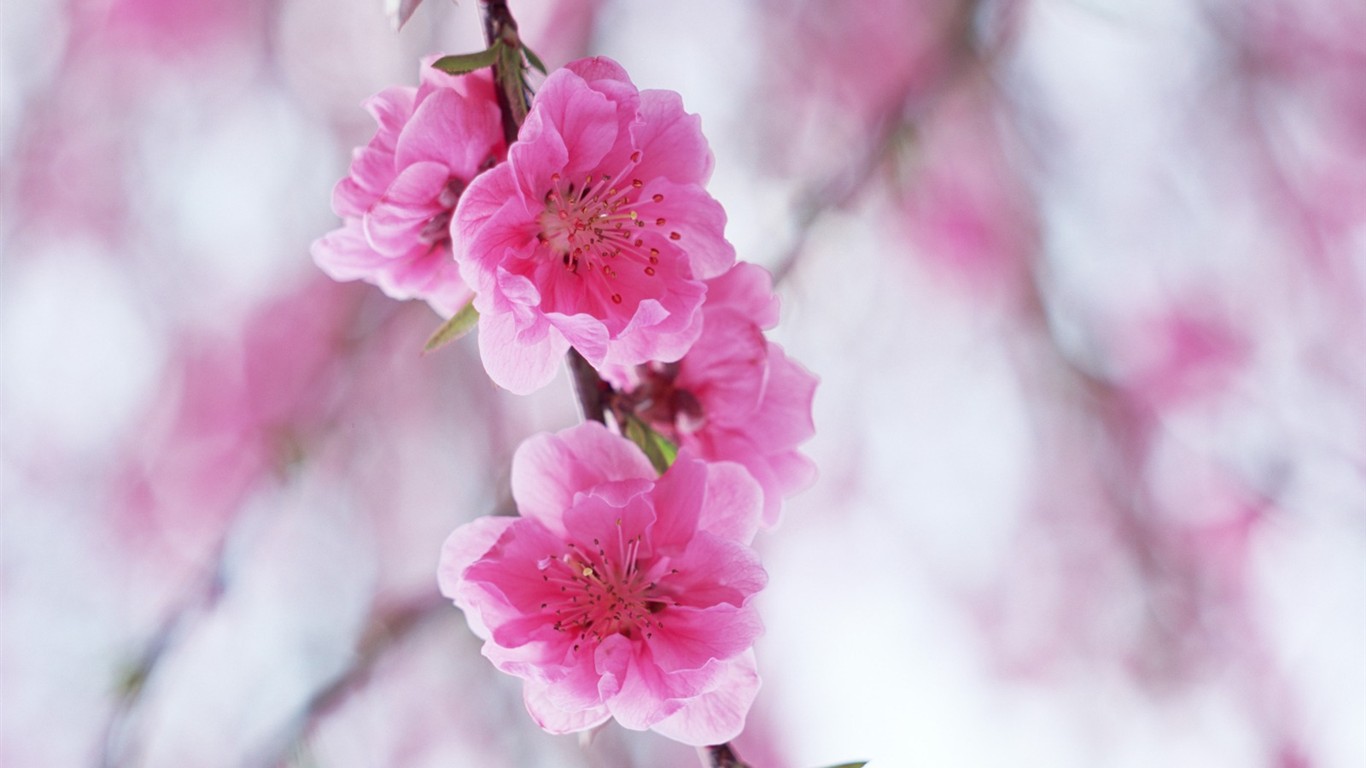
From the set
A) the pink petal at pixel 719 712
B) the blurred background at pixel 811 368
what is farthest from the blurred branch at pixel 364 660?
the pink petal at pixel 719 712

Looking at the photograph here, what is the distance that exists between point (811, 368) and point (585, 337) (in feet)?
2.81

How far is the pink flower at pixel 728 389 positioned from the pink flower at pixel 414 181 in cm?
9

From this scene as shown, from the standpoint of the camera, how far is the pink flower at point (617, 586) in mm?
308

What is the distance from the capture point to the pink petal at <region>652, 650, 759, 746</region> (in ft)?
1.08

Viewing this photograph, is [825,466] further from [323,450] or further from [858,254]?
[323,450]

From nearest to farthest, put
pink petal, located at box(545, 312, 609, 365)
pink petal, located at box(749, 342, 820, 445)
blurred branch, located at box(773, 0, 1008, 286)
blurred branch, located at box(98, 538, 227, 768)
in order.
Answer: pink petal, located at box(545, 312, 609, 365)
pink petal, located at box(749, 342, 820, 445)
blurred branch, located at box(98, 538, 227, 768)
blurred branch, located at box(773, 0, 1008, 286)

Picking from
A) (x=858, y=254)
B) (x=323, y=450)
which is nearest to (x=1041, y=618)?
(x=858, y=254)

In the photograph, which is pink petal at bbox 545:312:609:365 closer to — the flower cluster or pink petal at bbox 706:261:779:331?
the flower cluster

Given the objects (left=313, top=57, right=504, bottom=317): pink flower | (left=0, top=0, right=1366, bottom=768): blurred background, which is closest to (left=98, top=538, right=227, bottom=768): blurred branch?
(left=0, top=0, right=1366, bottom=768): blurred background

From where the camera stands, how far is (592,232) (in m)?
0.34

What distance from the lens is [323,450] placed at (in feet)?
3.30

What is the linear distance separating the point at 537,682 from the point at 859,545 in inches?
35.4

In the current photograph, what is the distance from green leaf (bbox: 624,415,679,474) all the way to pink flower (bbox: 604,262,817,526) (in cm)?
1

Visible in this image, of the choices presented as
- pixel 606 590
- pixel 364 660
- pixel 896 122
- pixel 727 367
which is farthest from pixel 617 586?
pixel 896 122
